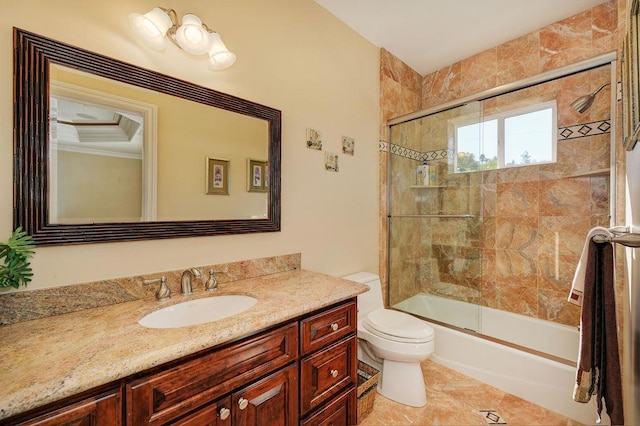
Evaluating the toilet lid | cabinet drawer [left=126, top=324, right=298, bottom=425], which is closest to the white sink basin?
cabinet drawer [left=126, top=324, right=298, bottom=425]

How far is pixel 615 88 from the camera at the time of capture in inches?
59.0

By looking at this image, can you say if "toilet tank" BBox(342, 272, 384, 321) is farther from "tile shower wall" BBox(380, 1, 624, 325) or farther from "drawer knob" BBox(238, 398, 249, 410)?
"drawer knob" BBox(238, 398, 249, 410)

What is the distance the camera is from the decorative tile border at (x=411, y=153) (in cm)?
251

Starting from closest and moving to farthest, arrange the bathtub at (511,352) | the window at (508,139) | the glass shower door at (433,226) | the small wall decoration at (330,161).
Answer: the bathtub at (511,352) → the small wall decoration at (330,161) → the window at (508,139) → the glass shower door at (433,226)

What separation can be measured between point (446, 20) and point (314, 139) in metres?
1.40

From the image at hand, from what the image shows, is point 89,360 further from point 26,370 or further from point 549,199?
point 549,199

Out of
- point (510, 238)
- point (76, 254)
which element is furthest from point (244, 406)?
point (510, 238)

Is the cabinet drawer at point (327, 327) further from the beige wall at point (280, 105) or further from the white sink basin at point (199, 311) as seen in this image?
the beige wall at point (280, 105)

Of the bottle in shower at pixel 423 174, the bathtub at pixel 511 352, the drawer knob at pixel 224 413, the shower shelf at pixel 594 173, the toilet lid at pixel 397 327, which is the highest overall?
the bottle in shower at pixel 423 174


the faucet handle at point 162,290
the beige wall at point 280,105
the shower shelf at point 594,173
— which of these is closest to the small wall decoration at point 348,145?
the beige wall at point 280,105

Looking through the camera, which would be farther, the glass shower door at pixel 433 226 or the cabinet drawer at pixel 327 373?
the glass shower door at pixel 433 226

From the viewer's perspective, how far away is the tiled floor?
1.65 metres

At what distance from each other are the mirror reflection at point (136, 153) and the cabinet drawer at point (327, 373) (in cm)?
84

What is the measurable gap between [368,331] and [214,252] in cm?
113
